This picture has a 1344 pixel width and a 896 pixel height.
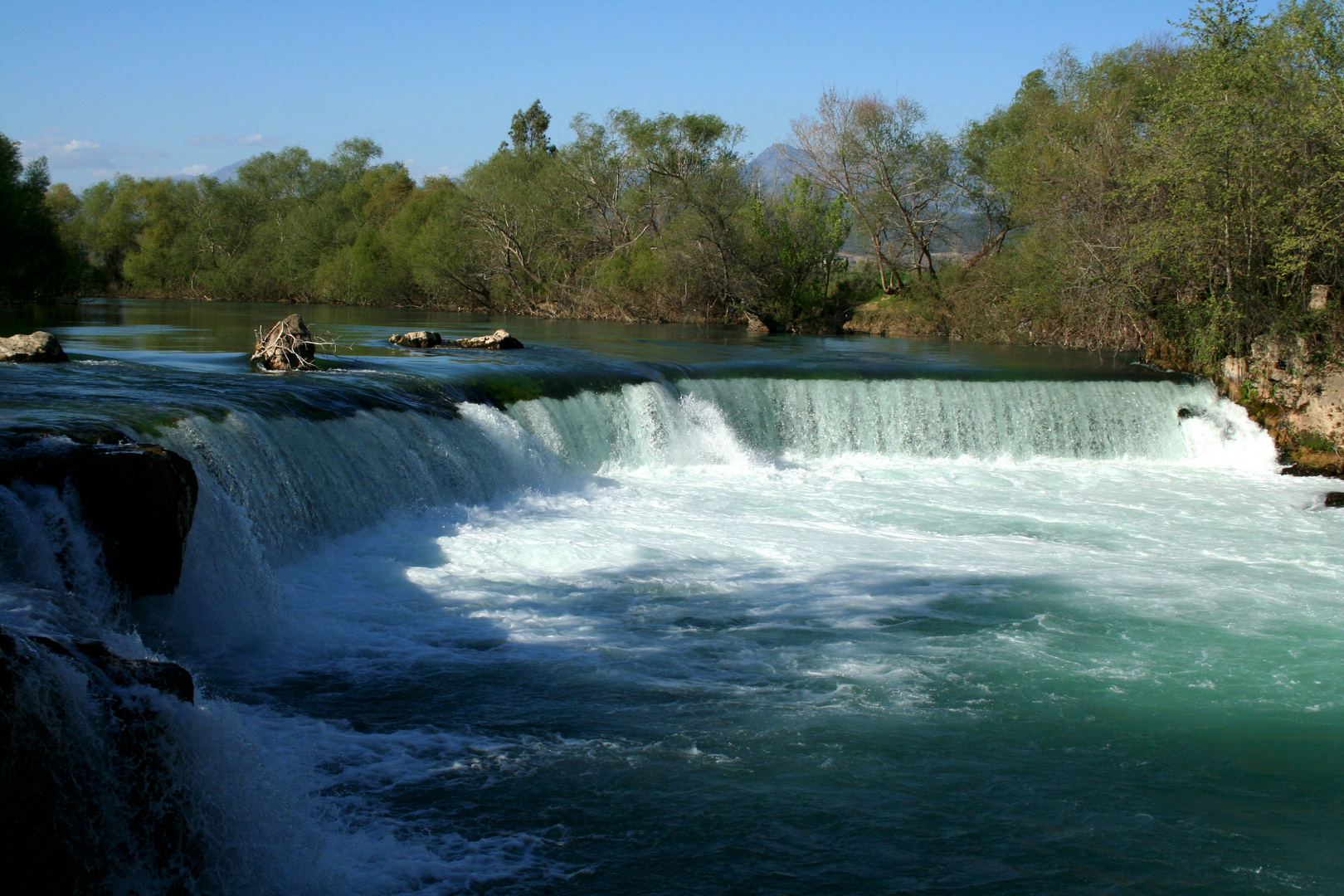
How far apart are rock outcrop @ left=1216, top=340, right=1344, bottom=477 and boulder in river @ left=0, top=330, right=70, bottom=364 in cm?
1879

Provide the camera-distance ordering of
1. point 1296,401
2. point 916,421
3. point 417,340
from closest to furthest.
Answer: point 916,421 < point 1296,401 < point 417,340

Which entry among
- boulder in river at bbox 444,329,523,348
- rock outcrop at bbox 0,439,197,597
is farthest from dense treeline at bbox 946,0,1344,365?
rock outcrop at bbox 0,439,197,597

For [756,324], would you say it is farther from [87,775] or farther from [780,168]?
[87,775]

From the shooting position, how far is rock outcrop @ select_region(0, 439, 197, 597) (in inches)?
236

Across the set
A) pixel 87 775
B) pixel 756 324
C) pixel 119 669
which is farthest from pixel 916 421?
pixel 756 324

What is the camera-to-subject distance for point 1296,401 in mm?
16969

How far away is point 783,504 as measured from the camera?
12422 millimetres

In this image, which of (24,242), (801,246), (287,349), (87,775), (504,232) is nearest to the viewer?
(87,775)

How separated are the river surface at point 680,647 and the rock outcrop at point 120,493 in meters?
0.24

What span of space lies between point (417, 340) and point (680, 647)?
14.0m

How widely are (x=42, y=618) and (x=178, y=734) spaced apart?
1.17m

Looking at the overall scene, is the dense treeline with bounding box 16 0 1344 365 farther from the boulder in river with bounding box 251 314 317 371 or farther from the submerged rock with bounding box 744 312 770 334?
the boulder in river with bounding box 251 314 317 371

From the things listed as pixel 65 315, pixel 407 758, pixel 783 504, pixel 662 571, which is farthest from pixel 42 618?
pixel 65 315

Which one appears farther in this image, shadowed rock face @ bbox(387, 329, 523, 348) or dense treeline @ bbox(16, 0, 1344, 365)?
shadowed rock face @ bbox(387, 329, 523, 348)
